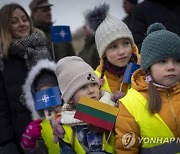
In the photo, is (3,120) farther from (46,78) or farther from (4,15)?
(4,15)

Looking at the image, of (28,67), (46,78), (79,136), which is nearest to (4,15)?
(28,67)

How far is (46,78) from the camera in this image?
305 centimetres

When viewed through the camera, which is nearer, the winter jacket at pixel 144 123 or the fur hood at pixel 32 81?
the winter jacket at pixel 144 123

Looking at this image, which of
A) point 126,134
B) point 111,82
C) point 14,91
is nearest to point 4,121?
point 14,91

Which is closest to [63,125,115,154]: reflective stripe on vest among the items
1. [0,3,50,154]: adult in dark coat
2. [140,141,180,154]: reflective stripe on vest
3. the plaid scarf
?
Answer: [140,141,180,154]: reflective stripe on vest

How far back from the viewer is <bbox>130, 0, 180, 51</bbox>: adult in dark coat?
11.2 ft

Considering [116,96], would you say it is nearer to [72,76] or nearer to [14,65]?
[72,76]

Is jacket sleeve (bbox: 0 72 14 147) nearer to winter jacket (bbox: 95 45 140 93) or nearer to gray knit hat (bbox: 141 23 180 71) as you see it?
winter jacket (bbox: 95 45 140 93)

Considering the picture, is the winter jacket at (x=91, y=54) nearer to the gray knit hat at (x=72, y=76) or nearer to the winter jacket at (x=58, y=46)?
the winter jacket at (x=58, y=46)

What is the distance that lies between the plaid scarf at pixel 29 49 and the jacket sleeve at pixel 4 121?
21cm

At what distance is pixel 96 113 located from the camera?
7.18ft

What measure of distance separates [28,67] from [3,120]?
17.6 inches

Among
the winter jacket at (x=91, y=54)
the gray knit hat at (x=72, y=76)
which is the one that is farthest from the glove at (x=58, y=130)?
the winter jacket at (x=91, y=54)

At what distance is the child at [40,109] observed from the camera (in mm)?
2762
